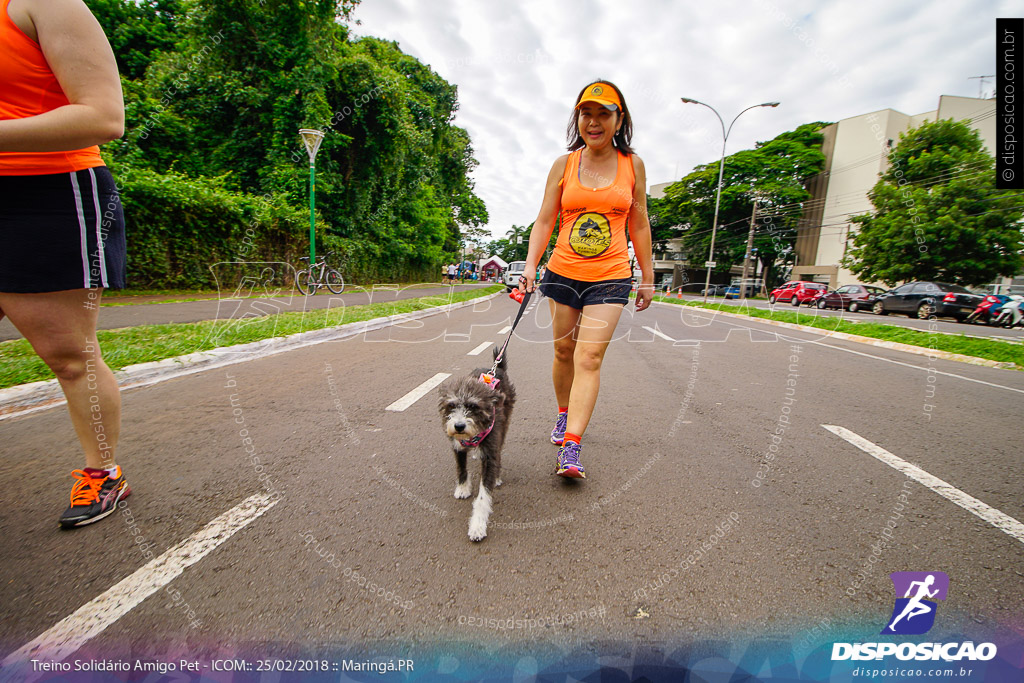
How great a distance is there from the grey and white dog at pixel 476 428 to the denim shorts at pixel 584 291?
84 centimetres

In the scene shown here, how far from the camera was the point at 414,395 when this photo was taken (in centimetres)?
Result: 454

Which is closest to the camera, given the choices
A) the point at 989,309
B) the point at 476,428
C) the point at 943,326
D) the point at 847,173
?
the point at 476,428

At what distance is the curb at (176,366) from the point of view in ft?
11.8

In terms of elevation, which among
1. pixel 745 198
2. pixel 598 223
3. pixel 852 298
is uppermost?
pixel 745 198

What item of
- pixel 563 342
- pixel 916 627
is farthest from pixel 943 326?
pixel 916 627

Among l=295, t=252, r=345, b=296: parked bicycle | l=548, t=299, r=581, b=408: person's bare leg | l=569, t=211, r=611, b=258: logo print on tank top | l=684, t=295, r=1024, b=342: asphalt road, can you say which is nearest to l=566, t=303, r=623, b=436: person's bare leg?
l=548, t=299, r=581, b=408: person's bare leg

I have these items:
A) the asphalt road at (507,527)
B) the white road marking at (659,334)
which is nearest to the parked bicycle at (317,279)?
the white road marking at (659,334)

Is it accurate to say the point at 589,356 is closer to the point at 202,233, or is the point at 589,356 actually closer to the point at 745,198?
the point at 202,233

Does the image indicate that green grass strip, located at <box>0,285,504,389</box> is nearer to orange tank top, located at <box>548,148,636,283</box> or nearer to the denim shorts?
the denim shorts

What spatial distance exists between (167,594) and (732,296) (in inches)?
1284

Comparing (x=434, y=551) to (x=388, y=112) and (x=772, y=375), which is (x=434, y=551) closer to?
(x=772, y=375)

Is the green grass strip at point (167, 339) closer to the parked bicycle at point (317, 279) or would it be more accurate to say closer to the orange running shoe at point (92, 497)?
the orange running shoe at point (92, 497)

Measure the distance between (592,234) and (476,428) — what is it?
149cm

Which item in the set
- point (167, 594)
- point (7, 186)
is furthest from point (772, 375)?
point (7, 186)
